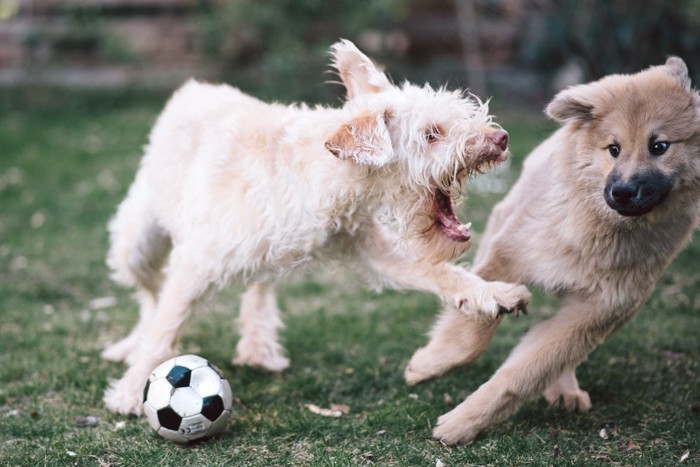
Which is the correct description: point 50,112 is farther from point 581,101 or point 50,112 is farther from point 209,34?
point 581,101

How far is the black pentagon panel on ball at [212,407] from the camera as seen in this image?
409cm

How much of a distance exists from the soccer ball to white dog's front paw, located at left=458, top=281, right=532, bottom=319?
1343 mm

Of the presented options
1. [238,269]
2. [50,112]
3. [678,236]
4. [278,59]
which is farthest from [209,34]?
[678,236]

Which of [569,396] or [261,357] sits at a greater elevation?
[569,396]

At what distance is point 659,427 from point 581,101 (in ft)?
5.70

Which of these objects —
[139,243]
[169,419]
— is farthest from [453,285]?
[139,243]

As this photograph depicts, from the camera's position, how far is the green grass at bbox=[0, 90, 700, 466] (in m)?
4.05

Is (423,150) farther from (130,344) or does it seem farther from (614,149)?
(130,344)

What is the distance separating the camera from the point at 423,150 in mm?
4074

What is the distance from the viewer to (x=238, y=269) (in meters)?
4.44

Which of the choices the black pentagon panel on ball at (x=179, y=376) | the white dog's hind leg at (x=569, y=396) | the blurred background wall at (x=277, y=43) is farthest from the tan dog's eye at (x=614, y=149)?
the blurred background wall at (x=277, y=43)

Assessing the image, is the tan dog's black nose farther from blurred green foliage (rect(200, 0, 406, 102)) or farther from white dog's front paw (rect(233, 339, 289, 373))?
blurred green foliage (rect(200, 0, 406, 102))

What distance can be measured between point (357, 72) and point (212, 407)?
1.95m

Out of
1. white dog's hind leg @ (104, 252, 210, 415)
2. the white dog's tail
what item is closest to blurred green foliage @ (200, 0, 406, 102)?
the white dog's tail
